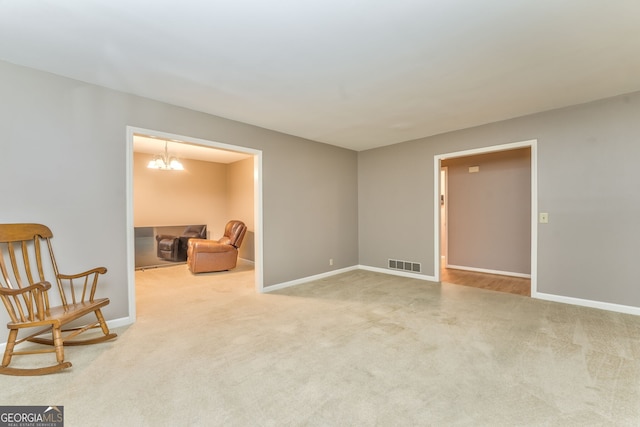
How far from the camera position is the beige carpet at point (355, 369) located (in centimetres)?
160

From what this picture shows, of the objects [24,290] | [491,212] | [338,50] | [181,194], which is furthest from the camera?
[181,194]

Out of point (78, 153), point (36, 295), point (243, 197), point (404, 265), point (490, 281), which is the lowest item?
point (490, 281)

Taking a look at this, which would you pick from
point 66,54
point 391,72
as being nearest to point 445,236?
point 391,72

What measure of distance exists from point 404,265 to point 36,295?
4.69 meters

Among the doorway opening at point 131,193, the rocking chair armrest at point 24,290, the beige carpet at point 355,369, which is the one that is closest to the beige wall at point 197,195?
the doorway opening at point 131,193

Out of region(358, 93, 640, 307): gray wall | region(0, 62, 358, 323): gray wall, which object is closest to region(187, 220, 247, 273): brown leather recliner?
region(0, 62, 358, 323): gray wall

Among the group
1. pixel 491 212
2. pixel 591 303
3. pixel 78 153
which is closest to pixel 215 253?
pixel 78 153

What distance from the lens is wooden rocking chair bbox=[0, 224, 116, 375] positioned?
203 centimetres

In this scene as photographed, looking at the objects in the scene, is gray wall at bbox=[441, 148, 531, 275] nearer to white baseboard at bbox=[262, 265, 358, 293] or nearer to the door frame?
the door frame

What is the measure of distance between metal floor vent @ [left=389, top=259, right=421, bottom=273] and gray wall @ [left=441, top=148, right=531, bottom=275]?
59.0 inches

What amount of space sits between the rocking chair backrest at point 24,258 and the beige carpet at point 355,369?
0.69 metres

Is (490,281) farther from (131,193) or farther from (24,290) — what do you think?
(24,290)

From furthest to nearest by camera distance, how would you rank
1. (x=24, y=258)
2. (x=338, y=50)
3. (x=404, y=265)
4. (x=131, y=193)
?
(x=404, y=265), (x=131, y=193), (x=24, y=258), (x=338, y=50)

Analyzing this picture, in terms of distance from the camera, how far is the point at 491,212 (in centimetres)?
529
